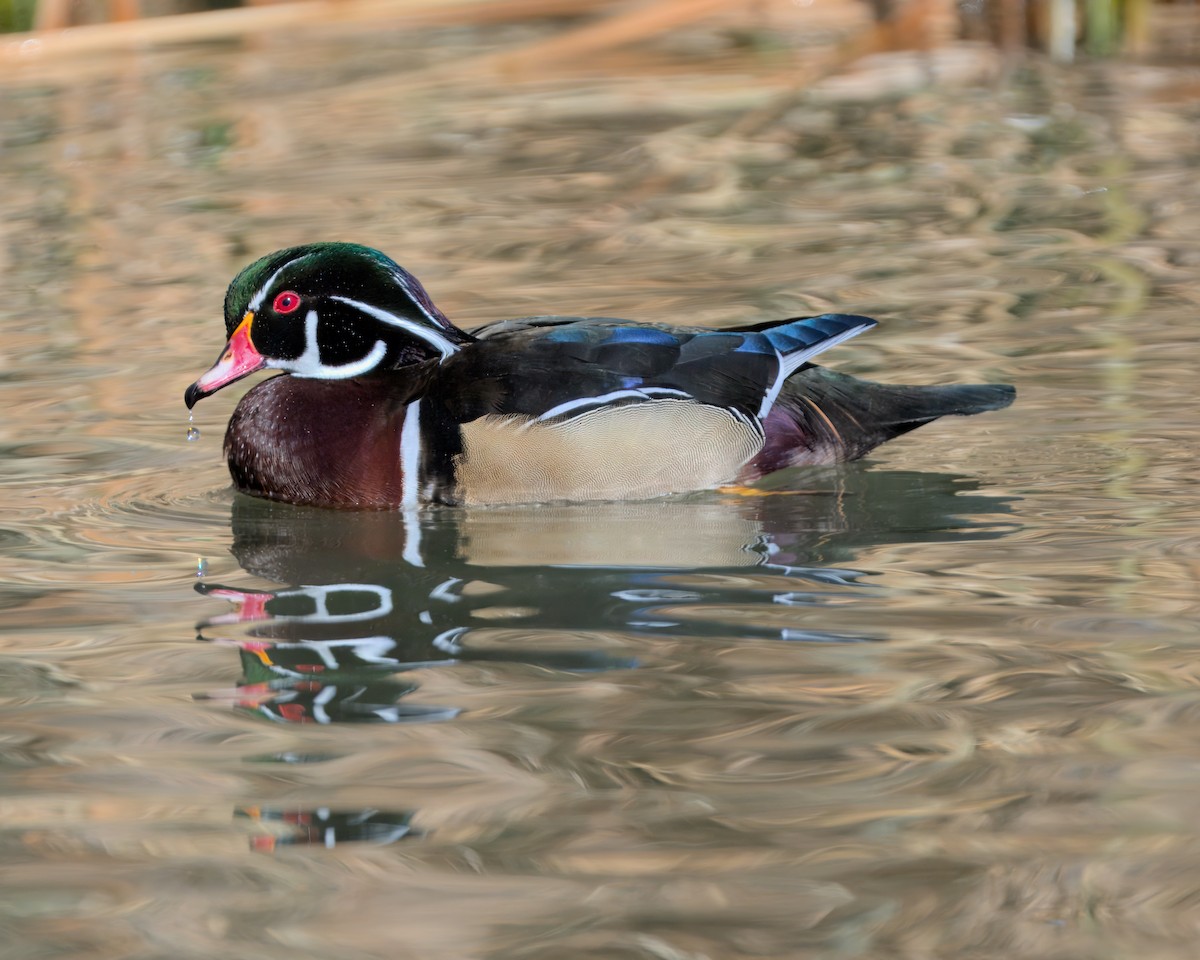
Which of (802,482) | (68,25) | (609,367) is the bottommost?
(802,482)

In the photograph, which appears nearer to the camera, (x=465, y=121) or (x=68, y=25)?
(x=465, y=121)

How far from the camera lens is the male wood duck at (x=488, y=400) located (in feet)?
17.9

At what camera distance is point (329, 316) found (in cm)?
573

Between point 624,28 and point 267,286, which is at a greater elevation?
point 624,28

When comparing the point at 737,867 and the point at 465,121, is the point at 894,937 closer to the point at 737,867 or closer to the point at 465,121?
the point at 737,867

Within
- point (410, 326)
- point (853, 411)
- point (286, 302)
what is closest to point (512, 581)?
point (410, 326)

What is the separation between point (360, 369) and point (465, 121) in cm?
725

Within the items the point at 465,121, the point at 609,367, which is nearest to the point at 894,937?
the point at 609,367

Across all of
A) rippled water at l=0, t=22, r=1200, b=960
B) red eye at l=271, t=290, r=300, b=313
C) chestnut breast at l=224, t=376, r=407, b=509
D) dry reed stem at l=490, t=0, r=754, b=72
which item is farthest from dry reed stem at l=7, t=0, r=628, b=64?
chestnut breast at l=224, t=376, r=407, b=509

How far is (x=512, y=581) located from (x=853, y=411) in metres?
1.58

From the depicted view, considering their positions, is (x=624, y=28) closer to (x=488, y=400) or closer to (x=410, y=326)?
(x=410, y=326)

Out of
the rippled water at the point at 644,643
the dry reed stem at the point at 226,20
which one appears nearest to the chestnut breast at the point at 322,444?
the rippled water at the point at 644,643

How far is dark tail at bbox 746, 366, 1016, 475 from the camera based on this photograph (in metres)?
5.89

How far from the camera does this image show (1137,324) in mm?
7234
